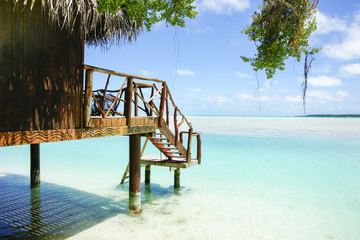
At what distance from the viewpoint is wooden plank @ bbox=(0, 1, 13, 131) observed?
15.0 ft

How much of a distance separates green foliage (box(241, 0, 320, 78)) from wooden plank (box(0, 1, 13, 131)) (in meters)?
Answer: 5.76

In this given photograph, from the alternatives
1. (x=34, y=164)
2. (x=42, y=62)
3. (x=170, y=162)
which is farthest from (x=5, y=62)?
(x=34, y=164)

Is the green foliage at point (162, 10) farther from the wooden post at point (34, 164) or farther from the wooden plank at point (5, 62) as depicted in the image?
the wooden post at point (34, 164)

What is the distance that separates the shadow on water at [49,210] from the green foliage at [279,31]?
21.5ft

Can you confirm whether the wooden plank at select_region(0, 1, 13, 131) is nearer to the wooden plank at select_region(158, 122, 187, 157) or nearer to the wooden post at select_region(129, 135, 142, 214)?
the wooden post at select_region(129, 135, 142, 214)

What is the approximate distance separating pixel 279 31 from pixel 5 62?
20.9ft

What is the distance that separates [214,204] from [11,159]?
17.8 m

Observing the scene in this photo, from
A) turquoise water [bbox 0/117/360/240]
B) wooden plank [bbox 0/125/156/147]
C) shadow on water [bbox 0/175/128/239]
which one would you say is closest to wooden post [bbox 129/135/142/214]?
turquoise water [bbox 0/117/360/240]

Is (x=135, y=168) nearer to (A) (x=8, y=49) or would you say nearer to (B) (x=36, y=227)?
(B) (x=36, y=227)

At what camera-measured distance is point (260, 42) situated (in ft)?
27.0

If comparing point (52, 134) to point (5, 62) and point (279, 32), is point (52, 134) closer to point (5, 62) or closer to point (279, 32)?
point (5, 62)

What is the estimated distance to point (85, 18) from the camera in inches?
231

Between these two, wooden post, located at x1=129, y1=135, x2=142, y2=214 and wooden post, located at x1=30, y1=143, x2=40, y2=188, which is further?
wooden post, located at x1=30, y1=143, x2=40, y2=188

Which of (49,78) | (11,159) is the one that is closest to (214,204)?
(49,78)
